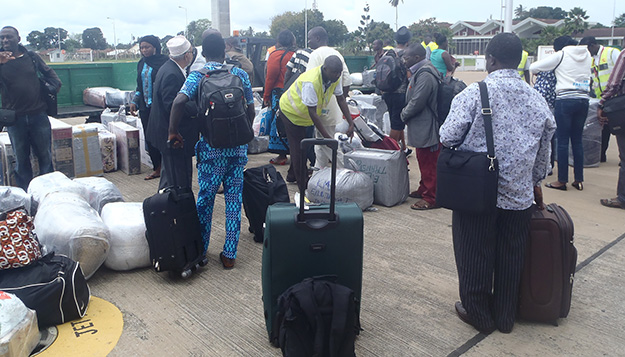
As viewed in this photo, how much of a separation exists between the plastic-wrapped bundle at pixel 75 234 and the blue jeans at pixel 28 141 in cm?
193

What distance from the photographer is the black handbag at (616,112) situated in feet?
18.0

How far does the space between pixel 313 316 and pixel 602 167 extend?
672cm

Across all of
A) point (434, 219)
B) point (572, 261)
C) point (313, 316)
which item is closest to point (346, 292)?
point (313, 316)

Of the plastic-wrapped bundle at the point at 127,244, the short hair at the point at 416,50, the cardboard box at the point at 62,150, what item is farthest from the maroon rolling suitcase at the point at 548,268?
the cardboard box at the point at 62,150

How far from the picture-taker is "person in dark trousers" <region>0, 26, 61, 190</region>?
5.34m

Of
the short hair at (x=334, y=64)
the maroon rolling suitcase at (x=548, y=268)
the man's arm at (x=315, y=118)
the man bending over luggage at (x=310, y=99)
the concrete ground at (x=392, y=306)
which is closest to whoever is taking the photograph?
the concrete ground at (x=392, y=306)

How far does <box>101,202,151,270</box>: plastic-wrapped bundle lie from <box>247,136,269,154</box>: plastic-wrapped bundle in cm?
437

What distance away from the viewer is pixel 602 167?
7.81 m

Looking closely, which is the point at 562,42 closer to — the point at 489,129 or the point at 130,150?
the point at 489,129

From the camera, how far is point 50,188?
15.3 feet

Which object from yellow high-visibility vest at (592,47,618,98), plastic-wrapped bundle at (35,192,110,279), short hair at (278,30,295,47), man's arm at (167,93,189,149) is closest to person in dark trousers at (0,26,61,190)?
plastic-wrapped bundle at (35,192,110,279)

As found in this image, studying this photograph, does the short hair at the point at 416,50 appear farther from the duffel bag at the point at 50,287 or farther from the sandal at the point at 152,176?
the duffel bag at the point at 50,287

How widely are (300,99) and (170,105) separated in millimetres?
1503

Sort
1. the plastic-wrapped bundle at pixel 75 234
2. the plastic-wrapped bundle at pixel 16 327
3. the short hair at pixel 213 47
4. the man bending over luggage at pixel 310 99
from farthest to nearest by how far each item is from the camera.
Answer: the man bending over luggage at pixel 310 99, the short hair at pixel 213 47, the plastic-wrapped bundle at pixel 75 234, the plastic-wrapped bundle at pixel 16 327
